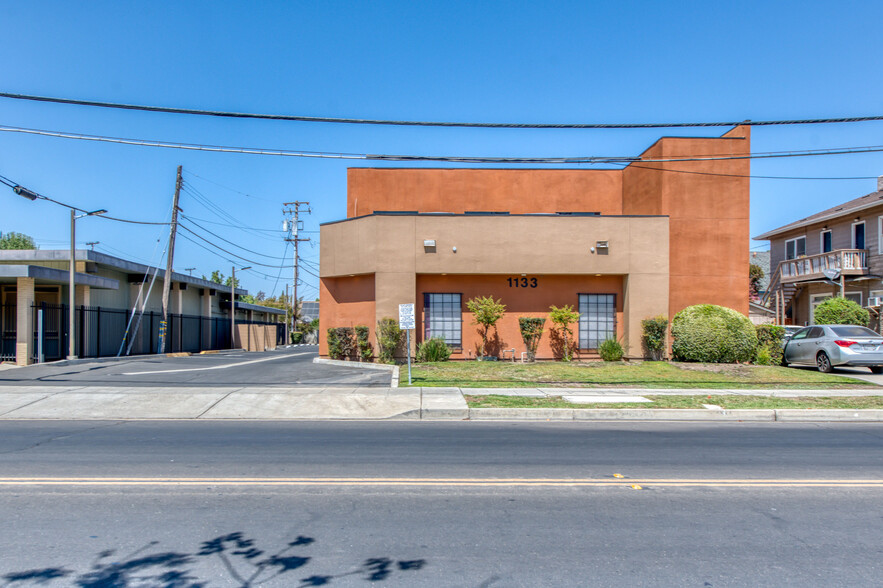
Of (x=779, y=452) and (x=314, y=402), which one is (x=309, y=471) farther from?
(x=779, y=452)

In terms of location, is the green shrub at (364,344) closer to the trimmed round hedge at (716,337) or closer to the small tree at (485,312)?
the small tree at (485,312)

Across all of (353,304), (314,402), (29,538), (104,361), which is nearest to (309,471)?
(29,538)

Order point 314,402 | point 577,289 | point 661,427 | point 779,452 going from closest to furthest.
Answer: point 779,452 → point 661,427 → point 314,402 → point 577,289

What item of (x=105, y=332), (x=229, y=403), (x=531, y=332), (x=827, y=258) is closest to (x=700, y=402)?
(x=531, y=332)

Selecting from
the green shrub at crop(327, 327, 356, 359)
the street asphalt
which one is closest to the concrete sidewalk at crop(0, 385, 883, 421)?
the street asphalt

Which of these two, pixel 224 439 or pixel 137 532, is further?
pixel 224 439

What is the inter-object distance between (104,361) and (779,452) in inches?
890

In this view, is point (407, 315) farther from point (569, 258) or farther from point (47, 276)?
point (47, 276)

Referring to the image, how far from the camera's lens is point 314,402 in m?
12.5

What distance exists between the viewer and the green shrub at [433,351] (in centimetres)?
2003

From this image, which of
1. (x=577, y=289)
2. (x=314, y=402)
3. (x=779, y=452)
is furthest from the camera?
(x=577, y=289)

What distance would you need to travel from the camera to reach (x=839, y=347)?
58.3 feet

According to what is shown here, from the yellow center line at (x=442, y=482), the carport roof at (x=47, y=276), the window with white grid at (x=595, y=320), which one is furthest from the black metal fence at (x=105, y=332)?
the window with white grid at (x=595, y=320)

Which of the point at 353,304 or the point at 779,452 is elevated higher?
the point at 353,304
